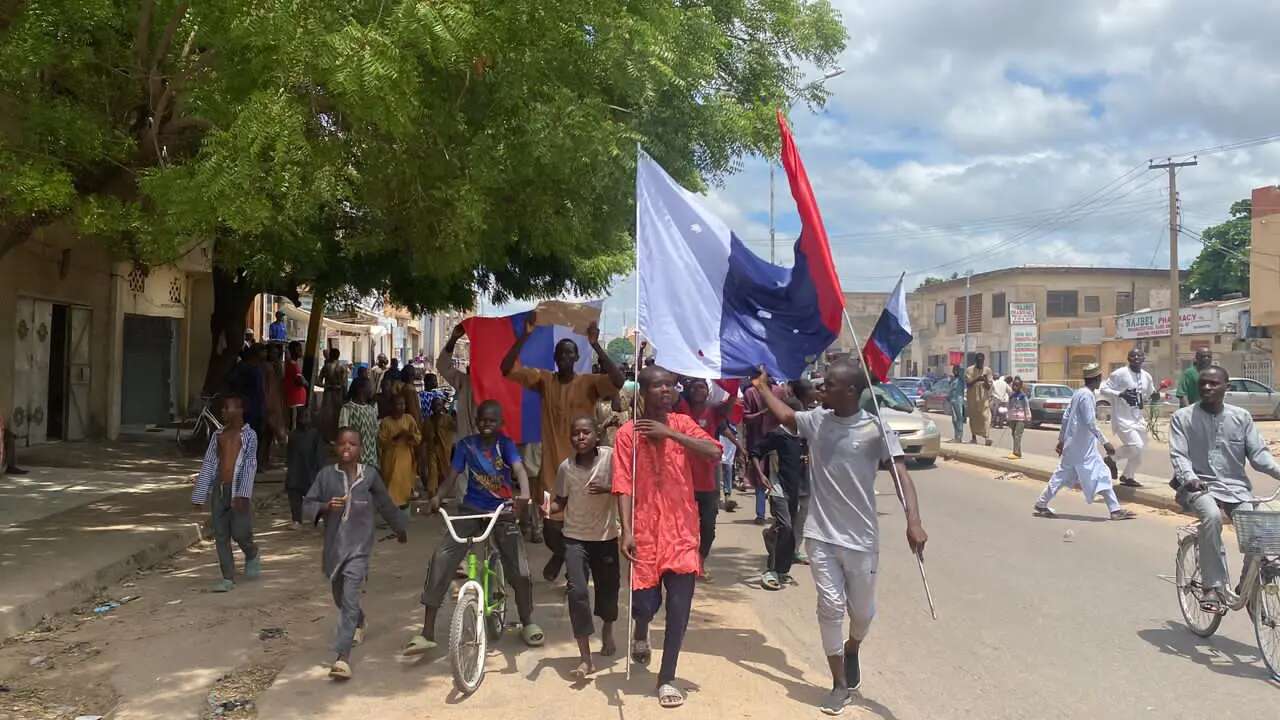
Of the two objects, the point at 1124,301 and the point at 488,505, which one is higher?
the point at 1124,301

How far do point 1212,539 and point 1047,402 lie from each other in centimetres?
2496

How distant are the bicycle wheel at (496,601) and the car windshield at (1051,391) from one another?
2716cm

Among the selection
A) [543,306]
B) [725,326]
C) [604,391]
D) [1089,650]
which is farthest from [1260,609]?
[543,306]

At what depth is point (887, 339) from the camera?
23.1 feet

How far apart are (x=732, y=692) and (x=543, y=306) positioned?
3898mm

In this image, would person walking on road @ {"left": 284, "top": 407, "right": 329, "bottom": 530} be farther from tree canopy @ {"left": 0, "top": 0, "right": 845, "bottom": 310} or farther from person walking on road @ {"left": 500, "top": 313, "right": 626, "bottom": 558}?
person walking on road @ {"left": 500, "top": 313, "right": 626, "bottom": 558}

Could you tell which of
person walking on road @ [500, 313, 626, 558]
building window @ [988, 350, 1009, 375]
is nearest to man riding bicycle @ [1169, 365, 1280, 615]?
person walking on road @ [500, 313, 626, 558]

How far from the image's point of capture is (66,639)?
6680 millimetres

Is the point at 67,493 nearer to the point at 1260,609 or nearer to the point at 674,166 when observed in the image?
the point at 674,166

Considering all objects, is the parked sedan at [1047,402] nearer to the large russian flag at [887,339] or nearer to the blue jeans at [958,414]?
the blue jeans at [958,414]

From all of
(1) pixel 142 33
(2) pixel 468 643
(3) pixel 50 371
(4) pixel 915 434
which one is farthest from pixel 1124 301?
(2) pixel 468 643

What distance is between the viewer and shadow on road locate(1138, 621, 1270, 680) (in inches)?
226

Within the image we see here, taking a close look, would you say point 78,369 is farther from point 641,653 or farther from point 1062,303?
point 1062,303

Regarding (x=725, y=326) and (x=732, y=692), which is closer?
(x=732, y=692)
